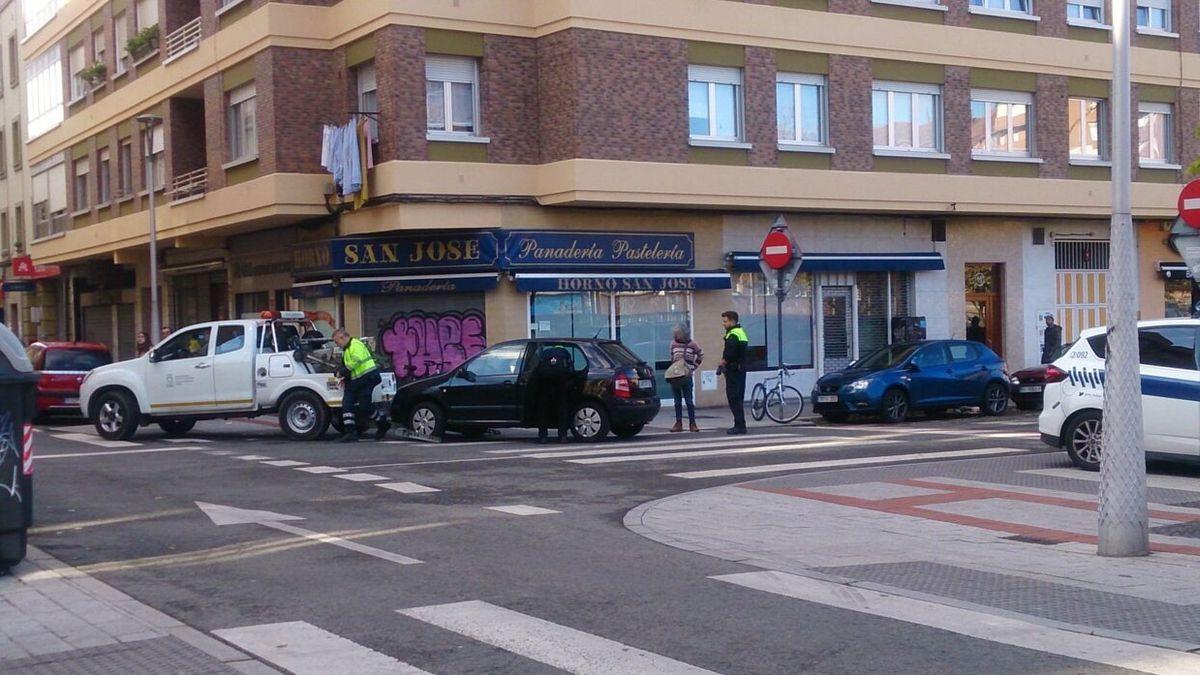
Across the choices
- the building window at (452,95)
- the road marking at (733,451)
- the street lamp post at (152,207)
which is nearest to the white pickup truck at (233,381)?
the road marking at (733,451)

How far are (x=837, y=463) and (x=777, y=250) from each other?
28.3 ft

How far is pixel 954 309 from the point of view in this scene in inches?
1203

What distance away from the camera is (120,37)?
112ft

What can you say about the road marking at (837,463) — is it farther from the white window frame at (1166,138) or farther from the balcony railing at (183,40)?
the balcony railing at (183,40)

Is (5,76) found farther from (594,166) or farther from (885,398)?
(885,398)

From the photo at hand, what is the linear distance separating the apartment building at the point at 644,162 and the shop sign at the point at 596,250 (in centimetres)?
5

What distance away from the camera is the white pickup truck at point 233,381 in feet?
65.7

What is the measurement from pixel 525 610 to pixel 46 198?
122 ft

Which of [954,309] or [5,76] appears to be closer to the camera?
[954,309]

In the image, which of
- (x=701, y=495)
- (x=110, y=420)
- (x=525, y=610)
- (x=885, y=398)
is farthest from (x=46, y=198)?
(x=525, y=610)

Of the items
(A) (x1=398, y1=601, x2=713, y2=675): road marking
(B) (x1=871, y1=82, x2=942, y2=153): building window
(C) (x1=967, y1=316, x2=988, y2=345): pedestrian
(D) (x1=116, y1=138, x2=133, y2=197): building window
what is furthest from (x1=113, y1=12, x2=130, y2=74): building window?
(A) (x1=398, y1=601, x2=713, y2=675): road marking

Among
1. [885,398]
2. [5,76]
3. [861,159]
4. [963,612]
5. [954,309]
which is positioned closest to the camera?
[963,612]

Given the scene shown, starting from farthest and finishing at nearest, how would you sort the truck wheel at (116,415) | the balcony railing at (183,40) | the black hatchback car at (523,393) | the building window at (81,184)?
the building window at (81,184)
the balcony railing at (183,40)
the truck wheel at (116,415)
the black hatchback car at (523,393)

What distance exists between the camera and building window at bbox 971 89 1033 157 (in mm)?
29578
